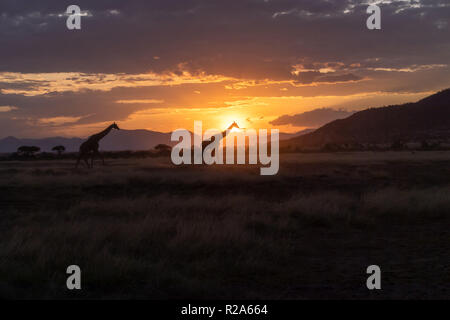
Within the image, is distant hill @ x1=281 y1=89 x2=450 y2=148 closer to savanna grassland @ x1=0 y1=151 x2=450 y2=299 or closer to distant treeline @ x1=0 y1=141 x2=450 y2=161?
distant treeline @ x1=0 y1=141 x2=450 y2=161

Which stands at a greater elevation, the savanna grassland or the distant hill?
the distant hill

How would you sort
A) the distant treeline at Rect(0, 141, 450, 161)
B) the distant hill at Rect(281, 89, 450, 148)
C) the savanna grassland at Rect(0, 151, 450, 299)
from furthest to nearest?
the distant hill at Rect(281, 89, 450, 148) < the distant treeline at Rect(0, 141, 450, 161) < the savanna grassland at Rect(0, 151, 450, 299)

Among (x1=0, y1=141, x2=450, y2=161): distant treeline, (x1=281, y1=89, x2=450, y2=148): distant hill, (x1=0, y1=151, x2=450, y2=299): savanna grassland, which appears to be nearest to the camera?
(x1=0, y1=151, x2=450, y2=299): savanna grassland

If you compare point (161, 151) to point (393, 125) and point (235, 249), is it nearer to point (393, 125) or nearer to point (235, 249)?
point (235, 249)

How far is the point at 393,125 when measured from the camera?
13475 cm

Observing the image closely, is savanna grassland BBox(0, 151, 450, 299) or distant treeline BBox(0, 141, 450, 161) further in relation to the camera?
distant treeline BBox(0, 141, 450, 161)

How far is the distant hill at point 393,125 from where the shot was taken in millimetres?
117688

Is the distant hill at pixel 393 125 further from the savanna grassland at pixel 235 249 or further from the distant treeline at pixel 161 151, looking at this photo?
Result: the savanna grassland at pixel 235 249

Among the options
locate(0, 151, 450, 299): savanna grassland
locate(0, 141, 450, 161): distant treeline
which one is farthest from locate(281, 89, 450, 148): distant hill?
locate(0, 151, 450, 299): savanna grassland

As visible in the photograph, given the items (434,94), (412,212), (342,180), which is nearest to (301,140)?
(434,94)

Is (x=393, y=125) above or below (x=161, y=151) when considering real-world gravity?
above

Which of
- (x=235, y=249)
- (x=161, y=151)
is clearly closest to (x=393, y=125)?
(x=161, y=151)

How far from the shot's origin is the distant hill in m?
118
